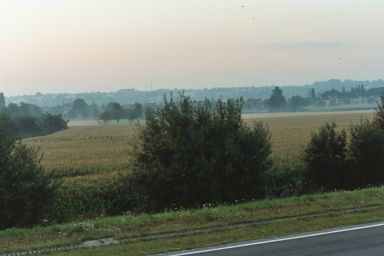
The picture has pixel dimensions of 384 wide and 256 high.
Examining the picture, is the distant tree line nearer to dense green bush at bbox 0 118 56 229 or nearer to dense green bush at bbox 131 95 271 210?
dense green bush at bbox 131 95 271 210

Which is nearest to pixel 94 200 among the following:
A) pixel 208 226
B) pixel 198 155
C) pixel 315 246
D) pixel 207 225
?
pixel 198 155

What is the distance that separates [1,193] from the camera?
1560 cm

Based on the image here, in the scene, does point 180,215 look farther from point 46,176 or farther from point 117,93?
point 117,93

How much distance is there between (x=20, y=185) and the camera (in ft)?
52.5

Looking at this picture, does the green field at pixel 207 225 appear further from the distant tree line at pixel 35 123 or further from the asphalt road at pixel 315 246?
the distant tree line at pixel 35 123

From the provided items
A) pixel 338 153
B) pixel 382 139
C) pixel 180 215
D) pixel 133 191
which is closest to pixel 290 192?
pixel 338 153

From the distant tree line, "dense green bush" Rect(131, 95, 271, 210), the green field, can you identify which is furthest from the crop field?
the distant tree line

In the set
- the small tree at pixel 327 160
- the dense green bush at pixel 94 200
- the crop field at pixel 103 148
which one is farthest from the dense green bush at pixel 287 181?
the dense green bush at pixel 94 200

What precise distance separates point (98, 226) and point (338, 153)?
48.2 ft

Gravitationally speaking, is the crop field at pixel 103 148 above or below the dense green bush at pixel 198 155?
below

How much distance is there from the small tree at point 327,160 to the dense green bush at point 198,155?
4336 mm

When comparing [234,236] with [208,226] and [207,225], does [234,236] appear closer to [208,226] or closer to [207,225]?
[208,226]

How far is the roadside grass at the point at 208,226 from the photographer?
9.85 metres

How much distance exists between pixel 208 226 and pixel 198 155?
7638 mm
